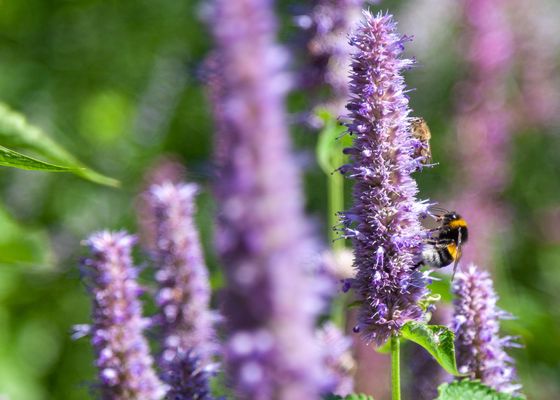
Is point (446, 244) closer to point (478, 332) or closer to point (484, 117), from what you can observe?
point (478, 332)

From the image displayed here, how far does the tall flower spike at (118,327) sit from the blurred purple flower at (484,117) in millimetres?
3253

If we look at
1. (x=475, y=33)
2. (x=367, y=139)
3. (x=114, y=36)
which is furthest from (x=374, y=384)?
(x=114, y=36)

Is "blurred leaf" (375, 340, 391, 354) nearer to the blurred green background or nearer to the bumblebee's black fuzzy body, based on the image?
the bumblebee's black fuzzy body

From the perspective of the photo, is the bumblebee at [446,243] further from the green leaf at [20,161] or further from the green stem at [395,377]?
the green leaf at [20,161]

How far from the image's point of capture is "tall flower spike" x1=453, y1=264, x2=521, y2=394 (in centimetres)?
196

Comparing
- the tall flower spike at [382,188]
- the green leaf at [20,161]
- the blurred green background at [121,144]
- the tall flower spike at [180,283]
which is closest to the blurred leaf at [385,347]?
the tall flower spike at [382,188]

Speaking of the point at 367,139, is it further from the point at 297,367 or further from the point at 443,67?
the point at 443,67

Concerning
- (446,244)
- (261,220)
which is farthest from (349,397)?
(261,220)

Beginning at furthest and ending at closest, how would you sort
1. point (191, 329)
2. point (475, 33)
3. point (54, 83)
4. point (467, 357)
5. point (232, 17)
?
point (54, 83) → point (475, 33) → point (191, 329) → point (467, 357) → point (232, 17)

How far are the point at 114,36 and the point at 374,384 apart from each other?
14.4 ft

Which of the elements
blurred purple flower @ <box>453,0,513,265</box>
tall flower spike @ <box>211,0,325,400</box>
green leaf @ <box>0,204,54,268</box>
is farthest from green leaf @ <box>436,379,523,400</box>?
blurred purple flower @ <box>453,0,513,265</box>

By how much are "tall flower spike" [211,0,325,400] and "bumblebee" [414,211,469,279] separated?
→ 0.99 metres

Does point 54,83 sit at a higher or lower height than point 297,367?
higher

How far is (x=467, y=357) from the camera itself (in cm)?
199
